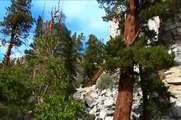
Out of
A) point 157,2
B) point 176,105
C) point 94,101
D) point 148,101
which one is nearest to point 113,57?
point 157,2

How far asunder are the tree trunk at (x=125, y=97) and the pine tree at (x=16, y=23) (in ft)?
69.7

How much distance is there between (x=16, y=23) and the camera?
40750mm

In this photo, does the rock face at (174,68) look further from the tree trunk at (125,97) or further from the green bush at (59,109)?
the green bush at (59,109)

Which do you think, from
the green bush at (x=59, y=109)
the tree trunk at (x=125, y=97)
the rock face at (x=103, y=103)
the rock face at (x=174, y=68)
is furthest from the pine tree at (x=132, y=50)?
the rock face at (x=103, y=103)

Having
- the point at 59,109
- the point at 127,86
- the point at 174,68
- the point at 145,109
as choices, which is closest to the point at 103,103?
the point at 174,68

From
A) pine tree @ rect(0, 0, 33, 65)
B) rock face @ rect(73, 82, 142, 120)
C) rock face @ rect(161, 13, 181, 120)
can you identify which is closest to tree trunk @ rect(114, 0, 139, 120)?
rock face @ rect(161, 13, 181, 120)

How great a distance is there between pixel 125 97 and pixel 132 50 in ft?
7.25

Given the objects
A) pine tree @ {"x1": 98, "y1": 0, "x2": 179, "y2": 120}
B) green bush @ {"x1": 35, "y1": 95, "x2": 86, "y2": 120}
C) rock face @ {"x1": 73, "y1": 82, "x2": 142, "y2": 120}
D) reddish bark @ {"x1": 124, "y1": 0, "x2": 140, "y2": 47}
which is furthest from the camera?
rock face @ {"x1": 73, "y1": 82, "x2": 142, "y2": 120}

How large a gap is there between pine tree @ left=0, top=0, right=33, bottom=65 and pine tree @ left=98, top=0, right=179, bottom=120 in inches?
759

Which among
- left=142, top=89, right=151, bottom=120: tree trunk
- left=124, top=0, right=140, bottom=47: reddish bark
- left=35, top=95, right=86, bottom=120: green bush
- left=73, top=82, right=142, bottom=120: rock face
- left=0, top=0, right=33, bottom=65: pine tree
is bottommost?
left=35, top=95, right=86, bottom=120: green bush

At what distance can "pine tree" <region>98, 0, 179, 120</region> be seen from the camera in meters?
19.3

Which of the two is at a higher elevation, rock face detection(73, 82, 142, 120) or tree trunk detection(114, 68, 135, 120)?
rock face detection(73, 82, 142, 120)

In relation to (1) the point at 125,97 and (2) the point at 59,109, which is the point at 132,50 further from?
(2) the point at 59,109

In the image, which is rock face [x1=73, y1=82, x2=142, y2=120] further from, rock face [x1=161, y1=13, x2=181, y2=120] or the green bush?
the green bush
